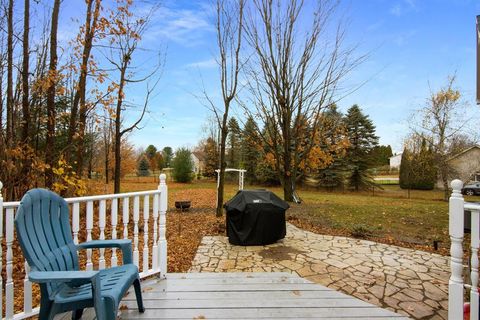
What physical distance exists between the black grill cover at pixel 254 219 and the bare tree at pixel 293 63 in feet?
19.7

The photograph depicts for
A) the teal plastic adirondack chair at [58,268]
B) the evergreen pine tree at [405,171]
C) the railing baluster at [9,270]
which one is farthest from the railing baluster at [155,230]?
the evergreen pine tree at [405,171]

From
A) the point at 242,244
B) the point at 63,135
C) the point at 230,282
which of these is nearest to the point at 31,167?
the point at 63,135

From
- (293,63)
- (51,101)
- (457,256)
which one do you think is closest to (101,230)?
(457,256)

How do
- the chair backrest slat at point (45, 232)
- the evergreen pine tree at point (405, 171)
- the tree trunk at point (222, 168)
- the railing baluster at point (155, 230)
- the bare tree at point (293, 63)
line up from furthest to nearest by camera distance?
the evergreen pine tree at point (405, 171)
the bare tree at point (293, 63)
the tree trunk at point (222, 168)
the railing baluster at point (155, 230)
the chair backrest slat at point (45, 232)

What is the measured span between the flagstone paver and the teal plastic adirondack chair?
1764 mm

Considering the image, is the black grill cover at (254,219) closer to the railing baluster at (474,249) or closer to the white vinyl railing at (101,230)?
the white vinyl railing at (101,230)

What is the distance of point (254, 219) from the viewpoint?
4.74 m

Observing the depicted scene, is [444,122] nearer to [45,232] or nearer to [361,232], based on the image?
[361,232]

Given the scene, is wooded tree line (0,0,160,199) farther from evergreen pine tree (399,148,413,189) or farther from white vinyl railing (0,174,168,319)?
evergreen pine tree (399,148,413,189)

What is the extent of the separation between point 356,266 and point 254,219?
1.69m

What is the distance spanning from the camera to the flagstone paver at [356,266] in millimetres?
2762

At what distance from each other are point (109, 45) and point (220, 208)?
478 centimetres

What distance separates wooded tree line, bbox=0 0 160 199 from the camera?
15.9 feet

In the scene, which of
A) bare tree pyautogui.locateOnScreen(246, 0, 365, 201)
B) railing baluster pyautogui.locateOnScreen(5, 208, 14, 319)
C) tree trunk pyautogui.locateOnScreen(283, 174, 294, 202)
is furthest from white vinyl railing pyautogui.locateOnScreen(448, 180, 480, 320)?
tree trunk pyautogui.locateOnScreen(283, 174, 294, 202)
